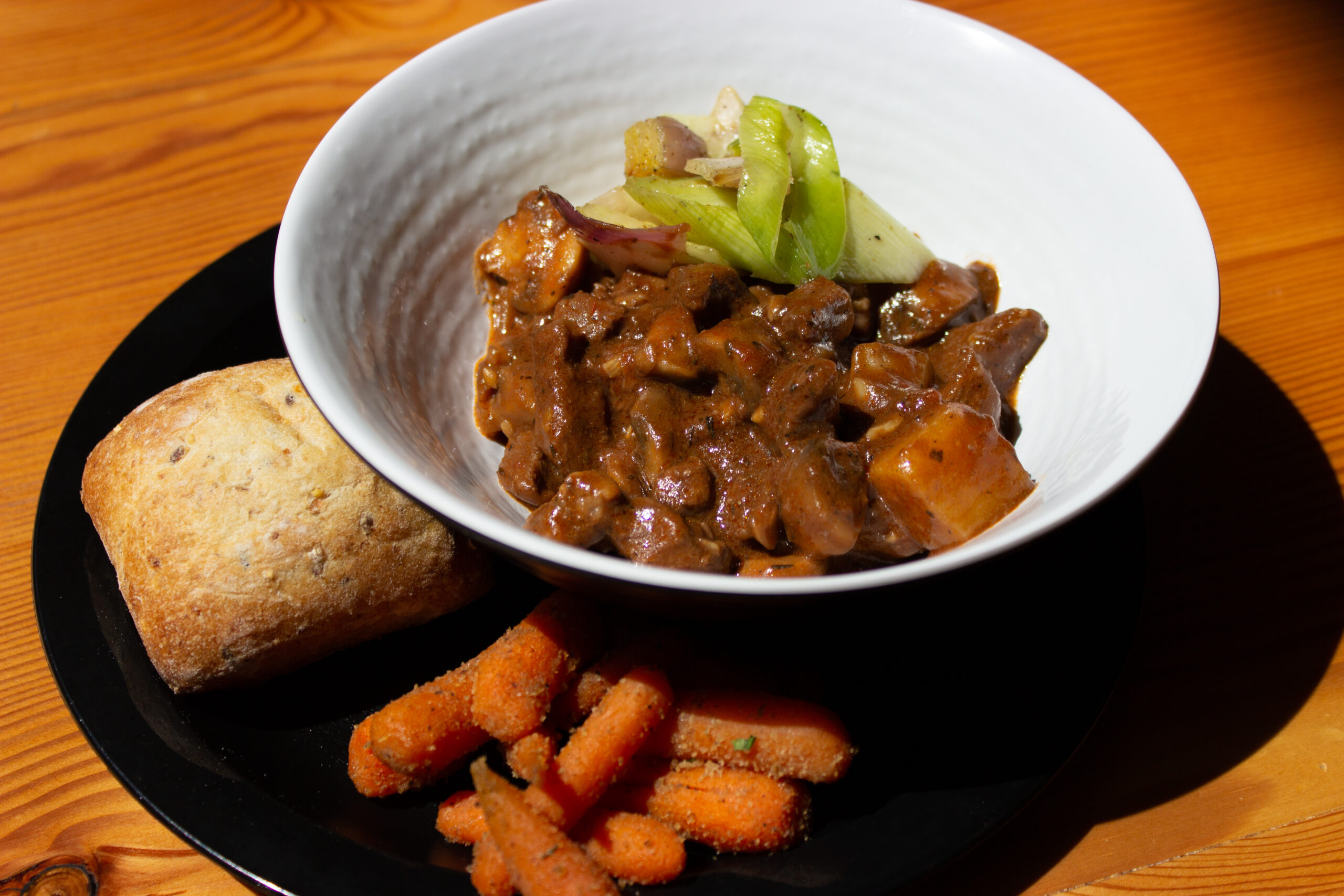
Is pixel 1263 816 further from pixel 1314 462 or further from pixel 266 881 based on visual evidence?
pixel 266 881

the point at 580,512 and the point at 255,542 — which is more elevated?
the point at 580,512

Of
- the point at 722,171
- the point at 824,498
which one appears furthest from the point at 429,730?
the point at 722,171

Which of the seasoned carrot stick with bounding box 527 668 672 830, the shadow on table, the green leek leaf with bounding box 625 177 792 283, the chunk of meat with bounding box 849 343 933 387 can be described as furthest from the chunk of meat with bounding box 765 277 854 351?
the seasoned carrot stick with bounding box 527 668 672 830

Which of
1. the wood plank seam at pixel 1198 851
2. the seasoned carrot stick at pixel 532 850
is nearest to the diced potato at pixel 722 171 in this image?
the seasoned carrot stick at pixel 532 850

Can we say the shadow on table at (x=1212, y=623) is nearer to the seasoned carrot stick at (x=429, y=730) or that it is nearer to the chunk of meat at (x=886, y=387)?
the chunk of meat at (x=886, y=387)

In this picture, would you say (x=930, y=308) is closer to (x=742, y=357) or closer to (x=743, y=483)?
(x=742, y=357)

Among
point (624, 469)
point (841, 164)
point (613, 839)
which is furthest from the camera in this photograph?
point (841, 164)
